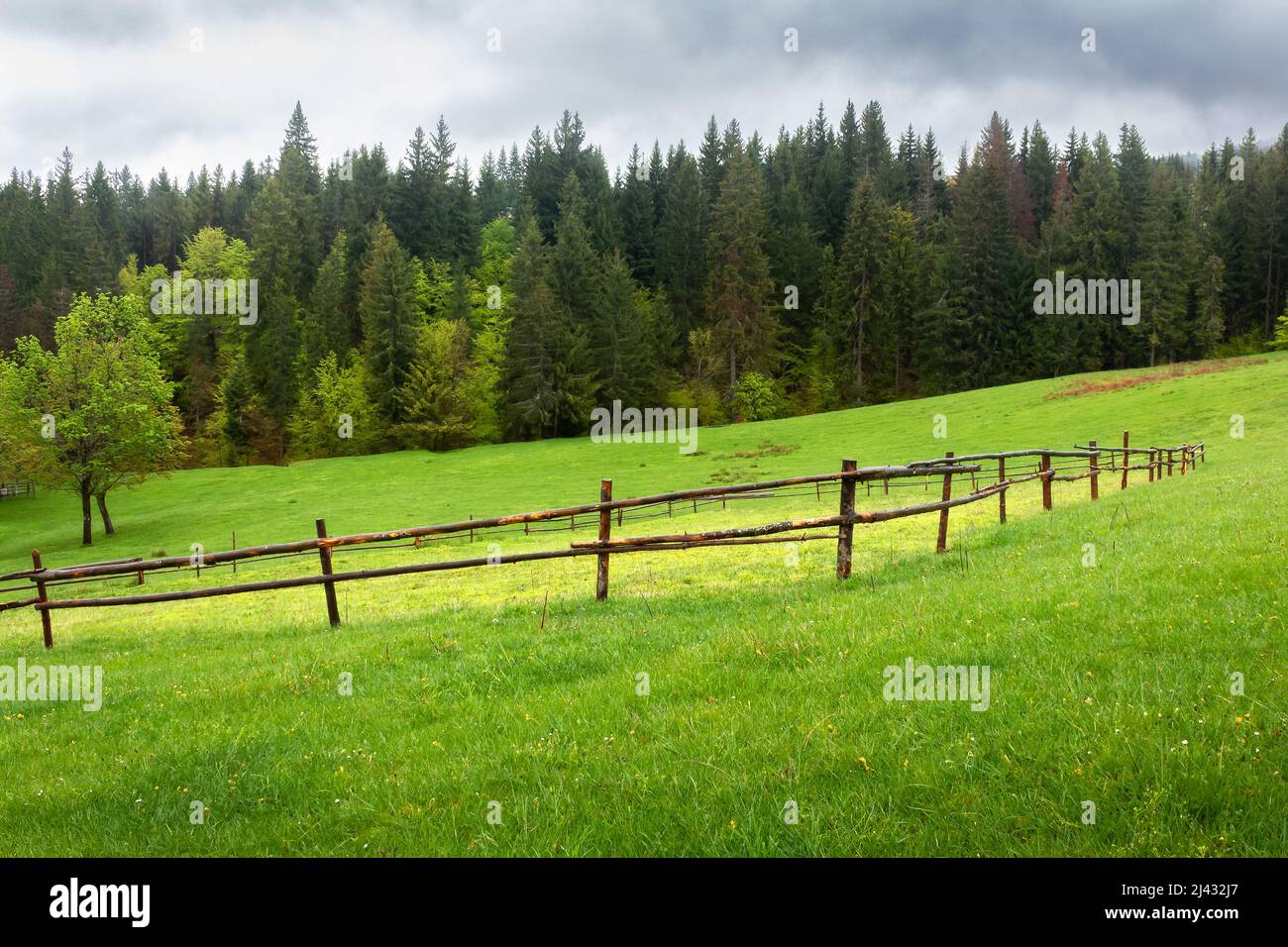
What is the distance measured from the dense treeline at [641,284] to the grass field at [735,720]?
60145 mm

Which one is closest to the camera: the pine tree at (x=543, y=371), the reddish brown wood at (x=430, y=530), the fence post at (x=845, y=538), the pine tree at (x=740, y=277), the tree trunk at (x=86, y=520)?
the reddish brown wood at (x=430, y=530)

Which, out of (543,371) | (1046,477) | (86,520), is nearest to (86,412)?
(86,520)

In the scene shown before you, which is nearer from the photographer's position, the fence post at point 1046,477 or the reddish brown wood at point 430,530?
the reddish brown wood at point 430,530

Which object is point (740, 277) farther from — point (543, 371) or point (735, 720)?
point (735, 720)

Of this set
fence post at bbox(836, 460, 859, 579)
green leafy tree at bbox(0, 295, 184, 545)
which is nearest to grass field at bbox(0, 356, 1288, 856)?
fence post at bbox(836, 460, 859, 579)

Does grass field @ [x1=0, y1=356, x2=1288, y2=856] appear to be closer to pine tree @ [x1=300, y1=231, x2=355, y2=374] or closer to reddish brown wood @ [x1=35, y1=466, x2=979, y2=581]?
reddish brown wood @ [x1=35, y1=466, x2=979, y2=581]

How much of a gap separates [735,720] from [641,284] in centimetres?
9363

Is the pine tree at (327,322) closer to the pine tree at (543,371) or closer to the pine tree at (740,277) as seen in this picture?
the pine tree at (543,371)

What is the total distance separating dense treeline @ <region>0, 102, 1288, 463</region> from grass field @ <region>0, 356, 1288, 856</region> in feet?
197

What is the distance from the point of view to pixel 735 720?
5.57 m

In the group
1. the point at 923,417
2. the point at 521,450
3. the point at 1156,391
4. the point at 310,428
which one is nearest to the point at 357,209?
the point at 310,428

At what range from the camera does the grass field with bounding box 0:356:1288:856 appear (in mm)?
4242

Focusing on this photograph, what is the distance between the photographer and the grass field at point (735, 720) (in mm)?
4242

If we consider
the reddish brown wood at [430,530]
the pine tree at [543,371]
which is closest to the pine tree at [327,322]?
the pine tree at [543,371]
